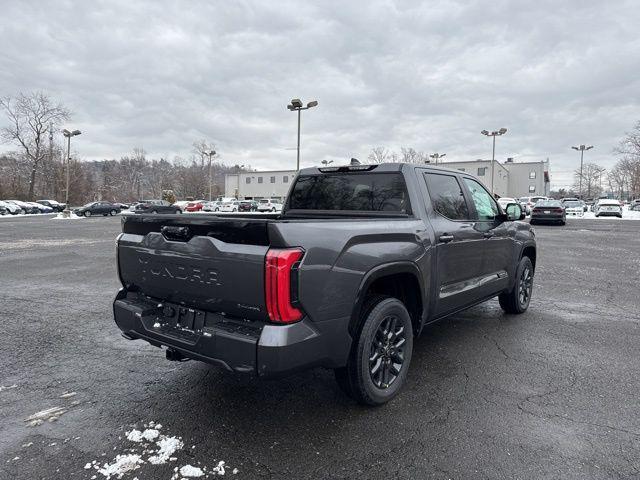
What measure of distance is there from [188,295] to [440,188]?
261 cm

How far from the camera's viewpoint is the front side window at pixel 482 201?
191 inches

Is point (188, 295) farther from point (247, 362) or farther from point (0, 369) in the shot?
point (0, 369)

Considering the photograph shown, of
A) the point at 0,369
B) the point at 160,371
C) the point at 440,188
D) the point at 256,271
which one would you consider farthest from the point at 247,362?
the point at 0,369

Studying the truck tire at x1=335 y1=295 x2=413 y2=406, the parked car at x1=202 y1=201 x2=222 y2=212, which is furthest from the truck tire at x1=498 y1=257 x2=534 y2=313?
the parked car at x1=202 y1=201 x2=222 y2=212

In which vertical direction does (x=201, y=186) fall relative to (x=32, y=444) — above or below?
above

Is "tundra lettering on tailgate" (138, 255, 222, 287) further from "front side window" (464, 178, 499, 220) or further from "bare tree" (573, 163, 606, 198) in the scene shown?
"bare tree" (573, 163, 606, 198)

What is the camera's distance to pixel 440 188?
168 inches

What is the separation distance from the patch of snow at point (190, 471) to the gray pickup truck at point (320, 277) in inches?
23.3

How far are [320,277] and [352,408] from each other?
1225 millimetres

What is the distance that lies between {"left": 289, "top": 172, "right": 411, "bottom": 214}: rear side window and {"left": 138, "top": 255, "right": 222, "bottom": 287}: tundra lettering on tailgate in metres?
1.81

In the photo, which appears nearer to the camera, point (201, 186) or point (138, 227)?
point (138, 227)

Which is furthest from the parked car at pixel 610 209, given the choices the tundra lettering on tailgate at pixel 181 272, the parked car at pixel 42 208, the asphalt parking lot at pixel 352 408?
the parked car at pixel 42 208

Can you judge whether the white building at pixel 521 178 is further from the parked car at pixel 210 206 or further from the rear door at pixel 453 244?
the rear door at pixel 453 244

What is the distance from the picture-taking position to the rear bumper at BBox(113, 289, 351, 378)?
101 inches
